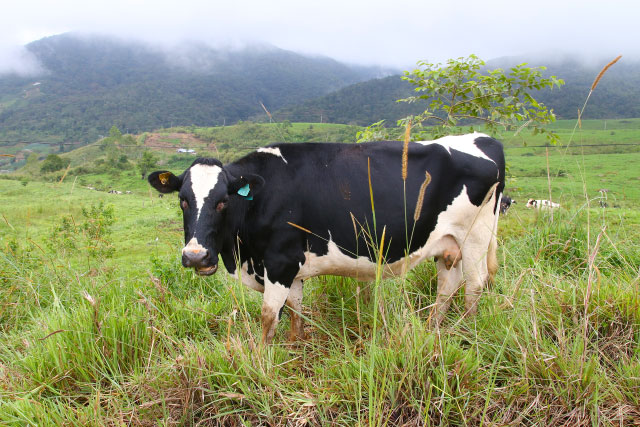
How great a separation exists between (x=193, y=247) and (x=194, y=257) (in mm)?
85

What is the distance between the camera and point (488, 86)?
6.20 metres

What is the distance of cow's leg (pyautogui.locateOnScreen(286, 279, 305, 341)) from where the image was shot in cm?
392

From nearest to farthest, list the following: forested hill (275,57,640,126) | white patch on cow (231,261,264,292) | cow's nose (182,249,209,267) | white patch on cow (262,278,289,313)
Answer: cow's nose (182,249,209,267) → white patch on cow (262,278,289,313) → white patch on cow (231,261,264,292) → forested hill (275,57,640,126)

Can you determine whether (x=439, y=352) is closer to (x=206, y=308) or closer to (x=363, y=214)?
(x=363, y=214)

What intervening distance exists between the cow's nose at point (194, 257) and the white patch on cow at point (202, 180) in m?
0.33

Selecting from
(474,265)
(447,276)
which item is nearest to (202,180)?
(447,276)

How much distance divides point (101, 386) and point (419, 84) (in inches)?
226

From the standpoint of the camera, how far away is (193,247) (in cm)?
318

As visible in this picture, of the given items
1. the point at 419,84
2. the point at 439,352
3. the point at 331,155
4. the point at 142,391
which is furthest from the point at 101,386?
the point at 419,84

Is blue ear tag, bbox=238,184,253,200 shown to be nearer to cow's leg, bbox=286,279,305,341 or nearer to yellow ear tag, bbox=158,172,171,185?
yellow ear tag, bbox=158,172,171,185

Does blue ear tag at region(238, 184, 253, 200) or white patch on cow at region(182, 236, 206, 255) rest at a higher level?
blue ear tag at region(238, 184, 253, 200)

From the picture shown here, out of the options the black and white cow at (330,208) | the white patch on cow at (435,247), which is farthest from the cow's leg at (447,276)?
the white patch on cow at (435,247)

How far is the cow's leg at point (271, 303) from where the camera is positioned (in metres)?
3.70

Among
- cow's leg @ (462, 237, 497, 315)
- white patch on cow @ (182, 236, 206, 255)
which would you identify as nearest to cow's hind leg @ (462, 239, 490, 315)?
cow's leg @ (462, 237, 497, 315)
